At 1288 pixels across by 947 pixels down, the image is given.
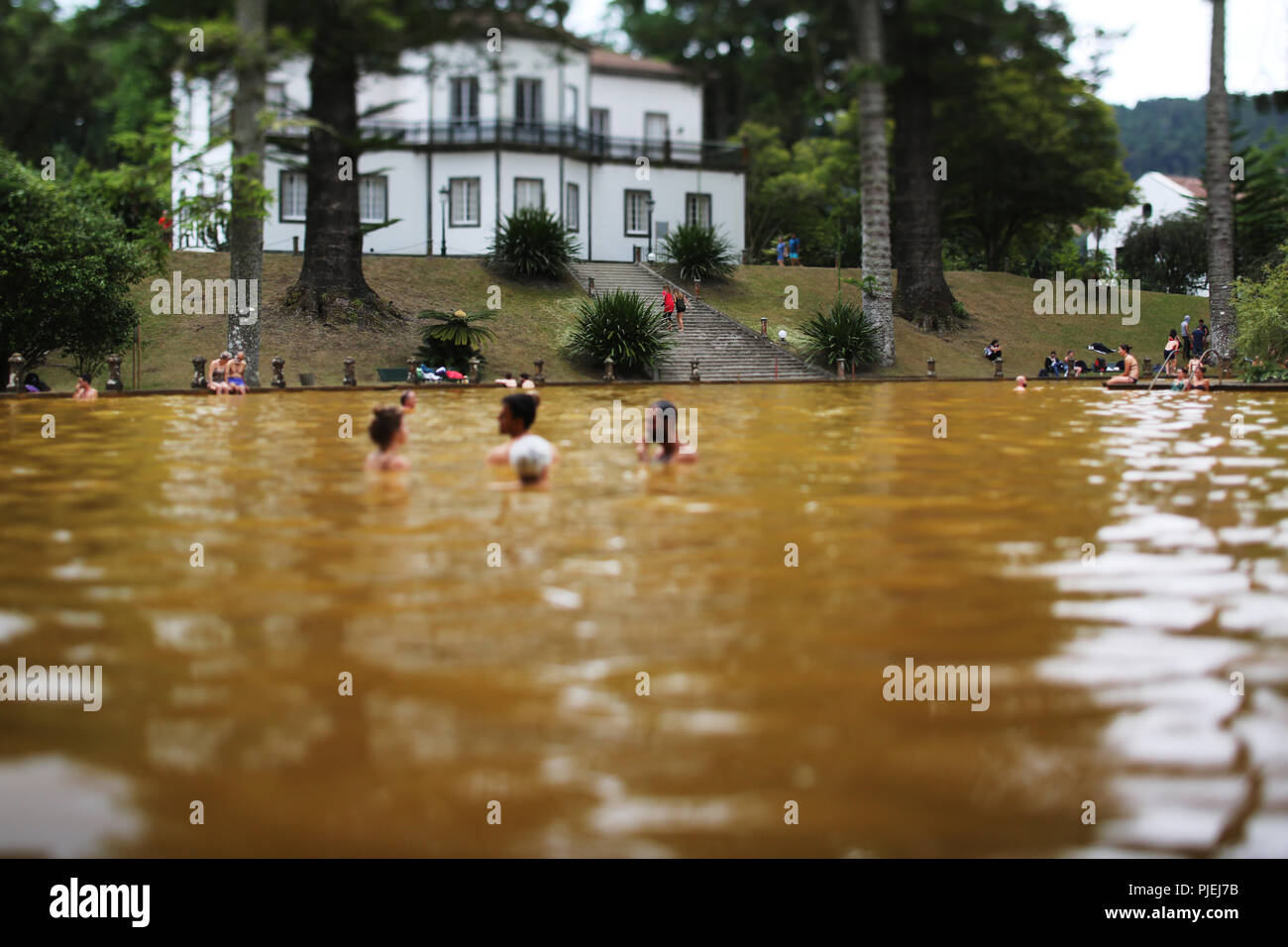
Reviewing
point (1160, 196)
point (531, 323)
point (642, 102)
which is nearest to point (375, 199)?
point (642, 102)

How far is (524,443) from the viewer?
33.7 ft

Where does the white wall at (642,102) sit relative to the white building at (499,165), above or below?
above

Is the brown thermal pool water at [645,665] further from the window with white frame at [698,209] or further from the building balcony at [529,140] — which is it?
the window with white frame at [698,209]

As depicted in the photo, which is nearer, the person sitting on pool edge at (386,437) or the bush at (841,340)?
the person sitting on pool edge at (386,437)

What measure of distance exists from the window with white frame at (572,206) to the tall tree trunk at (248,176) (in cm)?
2047

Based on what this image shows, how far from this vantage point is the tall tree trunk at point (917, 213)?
40.9 metres

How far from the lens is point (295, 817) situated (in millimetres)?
3559

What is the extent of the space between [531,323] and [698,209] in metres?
18.3

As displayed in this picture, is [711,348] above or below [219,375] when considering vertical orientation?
above

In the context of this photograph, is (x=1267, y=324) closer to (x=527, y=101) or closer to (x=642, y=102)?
(x=527, y=101)

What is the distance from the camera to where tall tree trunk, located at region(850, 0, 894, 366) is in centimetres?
3316

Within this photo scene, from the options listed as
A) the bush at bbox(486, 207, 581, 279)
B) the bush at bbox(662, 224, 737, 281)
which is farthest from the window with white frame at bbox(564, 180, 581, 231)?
the bush at bbox(486, 207, 581, 279)

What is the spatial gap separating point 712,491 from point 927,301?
116 feet

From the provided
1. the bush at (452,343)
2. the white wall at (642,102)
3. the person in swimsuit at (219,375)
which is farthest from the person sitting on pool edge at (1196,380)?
the white wall at (642,102)
